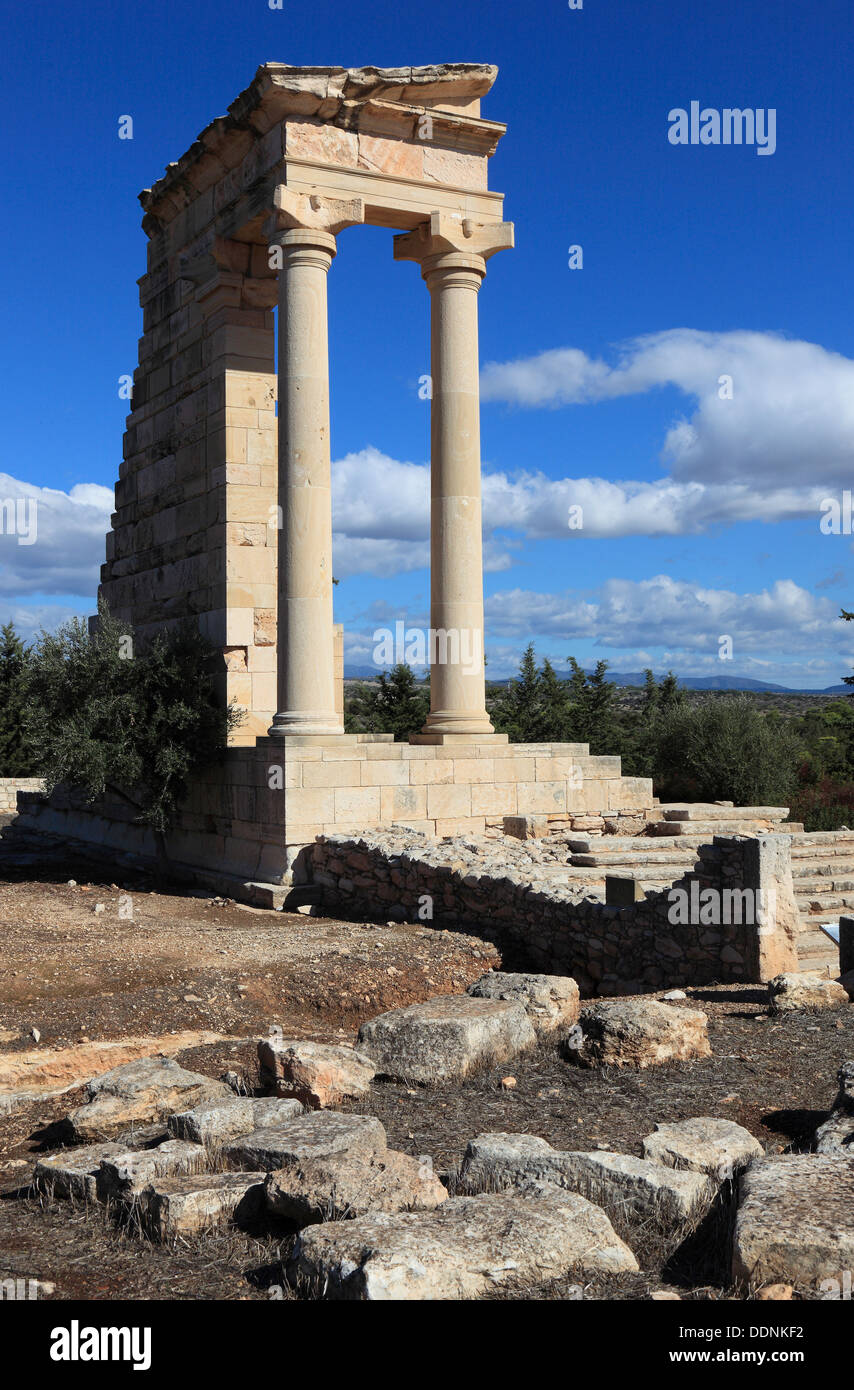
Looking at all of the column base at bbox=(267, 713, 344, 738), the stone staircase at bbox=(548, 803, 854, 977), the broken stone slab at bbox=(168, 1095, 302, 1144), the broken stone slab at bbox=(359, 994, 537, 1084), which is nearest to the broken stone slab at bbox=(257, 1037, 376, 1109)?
the broken stone slab at bbox=(359, 994, 537, 1084)

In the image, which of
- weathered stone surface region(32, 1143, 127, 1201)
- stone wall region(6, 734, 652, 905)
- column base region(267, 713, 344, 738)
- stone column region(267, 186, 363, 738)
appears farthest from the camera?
stone column region(267, 186, 363, 738)

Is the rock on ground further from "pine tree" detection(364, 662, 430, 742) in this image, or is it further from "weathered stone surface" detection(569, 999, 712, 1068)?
"pine tree" detection(364, 662, 430, 742)

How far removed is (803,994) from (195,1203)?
5262 mm

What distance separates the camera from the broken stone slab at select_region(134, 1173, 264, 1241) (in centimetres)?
505

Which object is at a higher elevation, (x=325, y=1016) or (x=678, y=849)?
(x=678, y=849)

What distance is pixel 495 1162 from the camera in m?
5.33

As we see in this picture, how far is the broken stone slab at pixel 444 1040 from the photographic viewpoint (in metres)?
7.37

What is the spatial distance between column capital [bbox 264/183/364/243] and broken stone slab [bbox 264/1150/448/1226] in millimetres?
14285

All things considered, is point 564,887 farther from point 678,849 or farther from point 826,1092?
point 826,1092

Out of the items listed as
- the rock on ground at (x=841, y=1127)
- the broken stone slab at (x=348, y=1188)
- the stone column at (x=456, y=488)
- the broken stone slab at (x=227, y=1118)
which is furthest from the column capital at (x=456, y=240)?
the broken stone slab at (x=348, y=1188)
